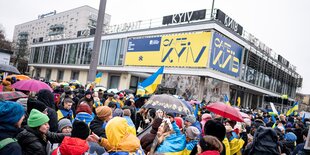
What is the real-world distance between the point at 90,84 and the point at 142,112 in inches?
196

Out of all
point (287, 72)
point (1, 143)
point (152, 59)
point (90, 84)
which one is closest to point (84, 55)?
point (152, 59)

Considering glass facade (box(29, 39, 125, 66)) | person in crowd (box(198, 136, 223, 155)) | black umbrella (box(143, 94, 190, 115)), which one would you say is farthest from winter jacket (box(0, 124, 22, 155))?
glass facade (box(29, 39, 125, 66))

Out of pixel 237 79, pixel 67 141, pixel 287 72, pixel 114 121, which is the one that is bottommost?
pixel 67 141

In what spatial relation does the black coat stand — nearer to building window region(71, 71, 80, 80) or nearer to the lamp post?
the lamp post

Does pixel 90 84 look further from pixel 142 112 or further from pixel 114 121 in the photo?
pixel 114 121

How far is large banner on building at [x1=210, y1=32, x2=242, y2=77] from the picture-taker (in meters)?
21.0

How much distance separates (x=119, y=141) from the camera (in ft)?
10.1

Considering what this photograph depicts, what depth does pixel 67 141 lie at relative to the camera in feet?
9.61

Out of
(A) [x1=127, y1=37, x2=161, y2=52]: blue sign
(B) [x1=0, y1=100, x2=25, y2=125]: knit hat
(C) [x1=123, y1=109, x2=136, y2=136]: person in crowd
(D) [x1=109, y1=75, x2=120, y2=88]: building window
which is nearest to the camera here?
(B) [x1=0, y1=100, x2=25, y2=125]: knit hat

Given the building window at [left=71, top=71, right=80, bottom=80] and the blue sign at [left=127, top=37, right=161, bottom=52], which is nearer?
the blue sign at [left=127, top=37, right=161, bottom=52]

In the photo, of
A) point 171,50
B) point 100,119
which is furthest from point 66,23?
point 100,119

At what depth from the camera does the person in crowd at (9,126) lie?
2.33m

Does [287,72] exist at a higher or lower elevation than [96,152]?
higher

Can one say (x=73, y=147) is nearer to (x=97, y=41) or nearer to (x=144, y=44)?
(x=97, y=41)
